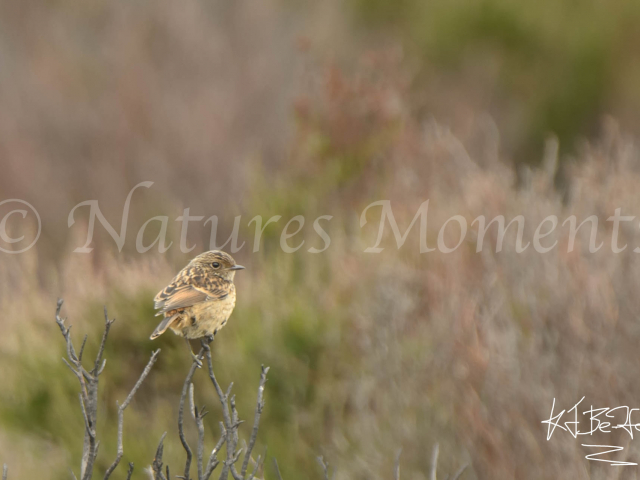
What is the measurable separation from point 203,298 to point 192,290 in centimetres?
5

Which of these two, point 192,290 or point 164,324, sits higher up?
point 192,290

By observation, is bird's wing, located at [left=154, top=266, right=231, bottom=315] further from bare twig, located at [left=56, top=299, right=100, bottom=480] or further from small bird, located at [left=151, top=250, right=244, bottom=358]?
bare twig, located at [left=56, top=299, right=100, bottom=480]

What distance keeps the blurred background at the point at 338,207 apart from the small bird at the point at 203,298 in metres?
2.96

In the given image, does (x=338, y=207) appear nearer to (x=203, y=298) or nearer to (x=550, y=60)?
(x=203, y=298)

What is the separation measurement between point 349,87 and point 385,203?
2675mm

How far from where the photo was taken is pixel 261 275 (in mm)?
7004

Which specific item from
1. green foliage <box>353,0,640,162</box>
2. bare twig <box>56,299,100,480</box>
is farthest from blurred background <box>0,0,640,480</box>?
bare twig <box>56,299,100,480</box>

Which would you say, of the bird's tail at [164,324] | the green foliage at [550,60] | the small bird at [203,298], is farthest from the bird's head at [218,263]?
the green foliage at [550,60]

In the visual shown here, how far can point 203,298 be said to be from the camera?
226cm

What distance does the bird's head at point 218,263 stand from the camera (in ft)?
7.16

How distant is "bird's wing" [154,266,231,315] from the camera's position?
7.30 feet
